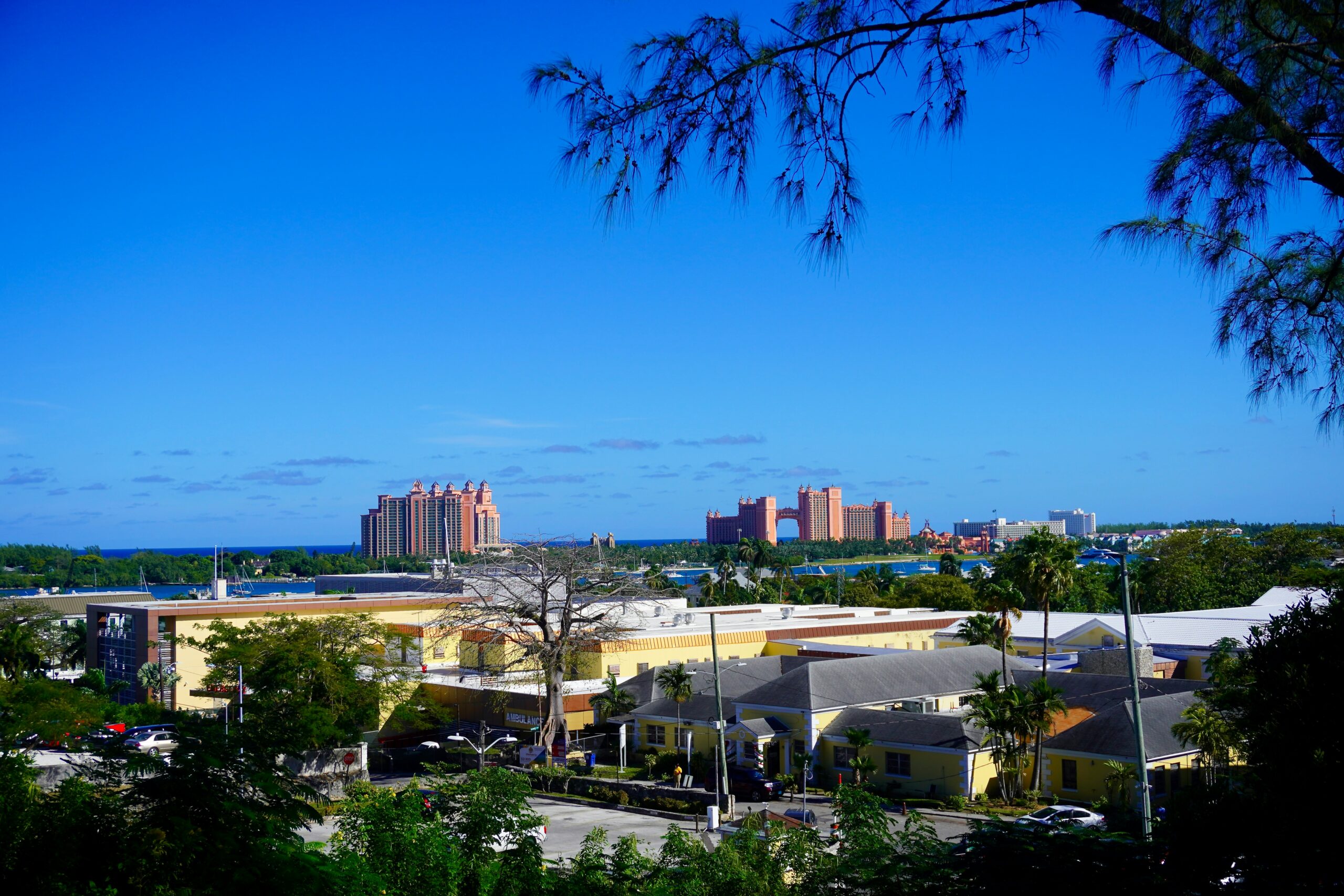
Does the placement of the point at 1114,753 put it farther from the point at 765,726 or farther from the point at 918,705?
the point at 765,726

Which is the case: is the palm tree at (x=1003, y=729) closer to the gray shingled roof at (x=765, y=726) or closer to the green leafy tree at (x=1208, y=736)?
the green leafy tree at (x=1208, y=736)

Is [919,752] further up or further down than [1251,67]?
further down

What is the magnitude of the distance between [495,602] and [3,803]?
33590 millimetres

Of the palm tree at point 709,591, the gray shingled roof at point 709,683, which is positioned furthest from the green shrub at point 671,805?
the palm tree at point 709,591

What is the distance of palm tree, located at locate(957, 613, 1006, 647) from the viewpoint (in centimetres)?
3850

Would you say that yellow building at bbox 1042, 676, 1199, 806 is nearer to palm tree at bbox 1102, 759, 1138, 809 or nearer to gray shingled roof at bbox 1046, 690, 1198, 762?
gray shingled roof at bbox 1046, 690, 1198, 762

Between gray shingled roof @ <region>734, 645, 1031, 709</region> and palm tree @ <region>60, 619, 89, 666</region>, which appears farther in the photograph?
palm tree @ <region>60, 619, 89, 666</region>

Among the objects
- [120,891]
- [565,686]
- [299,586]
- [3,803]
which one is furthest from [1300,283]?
[299,586]

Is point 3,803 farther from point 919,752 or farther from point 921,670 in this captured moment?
point 921,670

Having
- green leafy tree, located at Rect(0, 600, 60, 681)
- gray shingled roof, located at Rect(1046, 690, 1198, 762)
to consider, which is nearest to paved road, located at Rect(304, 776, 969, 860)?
gray shingled roof, located at Rect(1046, 690, 1198, 762)

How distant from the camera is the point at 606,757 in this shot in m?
40.5

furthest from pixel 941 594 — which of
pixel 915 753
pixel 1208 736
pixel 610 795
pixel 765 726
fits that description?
pixel 1208 736

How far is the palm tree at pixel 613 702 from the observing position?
135 feet

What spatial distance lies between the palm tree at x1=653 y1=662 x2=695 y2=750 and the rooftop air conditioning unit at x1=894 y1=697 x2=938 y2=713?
7.30 metres
